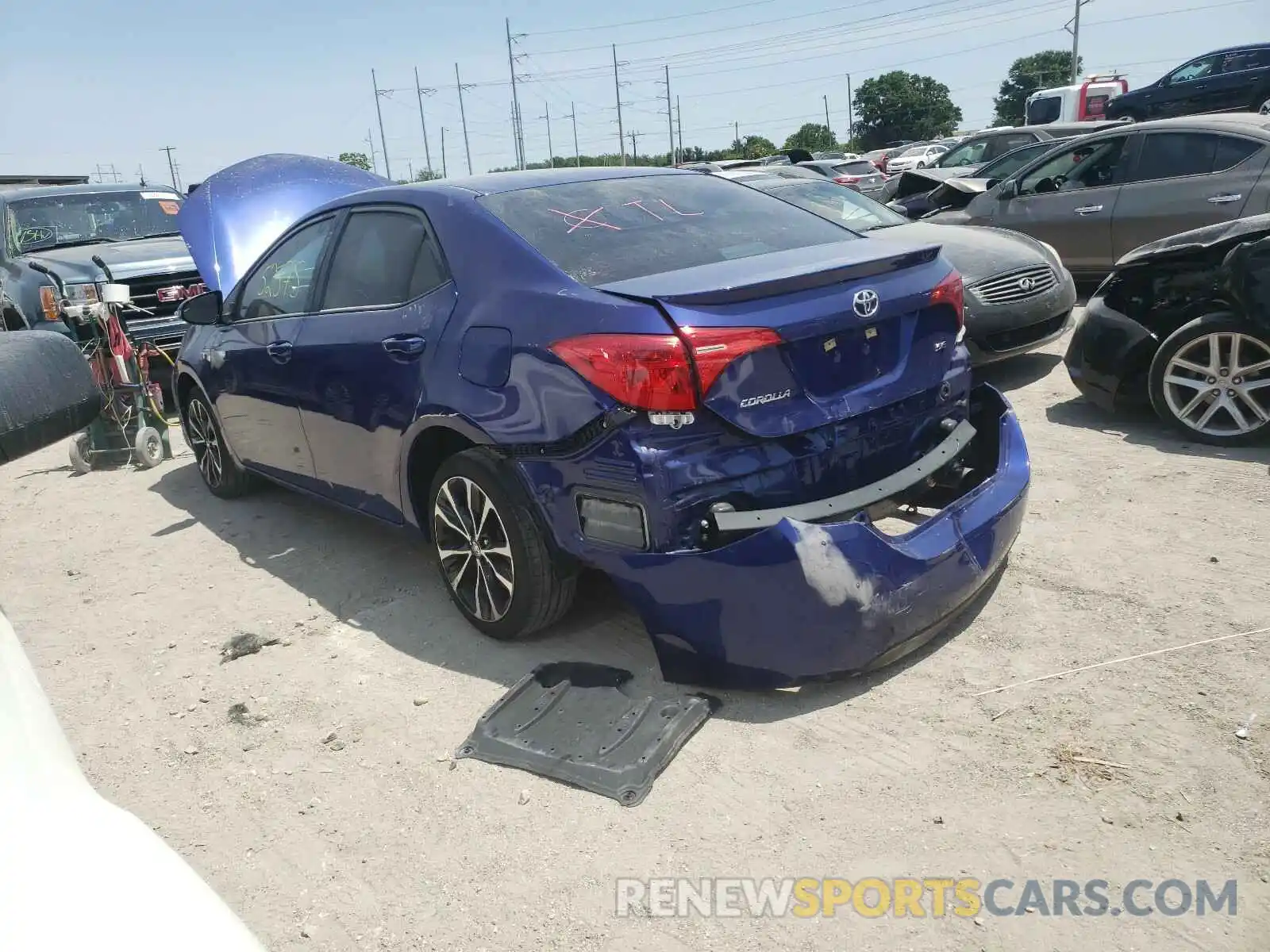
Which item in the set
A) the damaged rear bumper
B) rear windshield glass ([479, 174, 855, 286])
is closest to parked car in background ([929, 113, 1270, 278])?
rear windshield glass ([479, 174, 855, 286])

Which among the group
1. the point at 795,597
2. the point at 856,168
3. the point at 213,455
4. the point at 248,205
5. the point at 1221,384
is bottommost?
the point at 213,455

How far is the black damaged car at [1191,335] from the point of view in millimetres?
5148

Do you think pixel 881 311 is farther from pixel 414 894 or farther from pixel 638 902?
pixel 414 894

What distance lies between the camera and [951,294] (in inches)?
144

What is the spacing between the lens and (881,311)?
3.34 metres

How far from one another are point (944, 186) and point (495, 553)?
7824mm

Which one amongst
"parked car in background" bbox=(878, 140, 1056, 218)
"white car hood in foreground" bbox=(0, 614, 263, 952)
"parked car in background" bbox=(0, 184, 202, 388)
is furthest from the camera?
"parked car in background" bbox=(878, 140, 1056, 218)

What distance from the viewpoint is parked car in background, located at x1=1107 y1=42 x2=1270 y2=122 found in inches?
631

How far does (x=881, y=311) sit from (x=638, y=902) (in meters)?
1.98

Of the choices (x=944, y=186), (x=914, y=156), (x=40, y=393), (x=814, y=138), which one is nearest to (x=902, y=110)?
(x=814, y=138)

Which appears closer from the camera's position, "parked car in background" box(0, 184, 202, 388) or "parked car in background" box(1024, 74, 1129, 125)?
"parked car in background" box(0, 184, 202, 388)

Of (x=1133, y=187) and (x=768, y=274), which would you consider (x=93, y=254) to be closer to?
(x=768, y=274)

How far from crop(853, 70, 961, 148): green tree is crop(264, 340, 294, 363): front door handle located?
8874 cm

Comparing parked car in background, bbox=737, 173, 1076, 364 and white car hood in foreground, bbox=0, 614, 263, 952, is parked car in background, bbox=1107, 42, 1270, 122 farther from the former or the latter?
white car hood in foreground, bbox=0, 614, 263, 952
